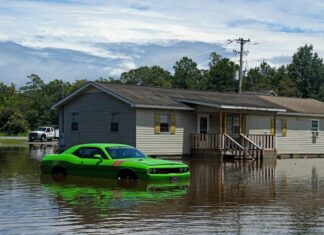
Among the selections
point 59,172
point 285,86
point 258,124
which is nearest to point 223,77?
point 285,86

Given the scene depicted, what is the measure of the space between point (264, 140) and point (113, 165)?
765 inches

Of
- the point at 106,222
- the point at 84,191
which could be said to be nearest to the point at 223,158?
the point at 84,191

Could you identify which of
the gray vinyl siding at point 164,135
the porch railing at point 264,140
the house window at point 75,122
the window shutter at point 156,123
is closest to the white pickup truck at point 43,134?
the house window at point 75,122

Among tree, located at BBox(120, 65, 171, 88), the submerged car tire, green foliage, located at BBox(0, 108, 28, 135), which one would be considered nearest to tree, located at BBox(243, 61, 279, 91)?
tree, located at BBox(120, 65, 171, 88)

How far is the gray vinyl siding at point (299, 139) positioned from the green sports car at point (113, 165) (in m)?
21.8

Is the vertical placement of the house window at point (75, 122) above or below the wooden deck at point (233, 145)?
above

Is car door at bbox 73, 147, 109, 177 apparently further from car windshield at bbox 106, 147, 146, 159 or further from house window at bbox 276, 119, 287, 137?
house window at bbox 276, 119, 287, 137

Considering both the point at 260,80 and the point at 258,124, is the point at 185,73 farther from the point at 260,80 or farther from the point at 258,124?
the point at 258,124

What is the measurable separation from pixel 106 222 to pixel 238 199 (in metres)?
4.84

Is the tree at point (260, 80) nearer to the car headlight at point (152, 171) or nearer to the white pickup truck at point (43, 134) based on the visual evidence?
the white pickup truck at point (43, 134)

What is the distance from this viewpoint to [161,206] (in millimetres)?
13695

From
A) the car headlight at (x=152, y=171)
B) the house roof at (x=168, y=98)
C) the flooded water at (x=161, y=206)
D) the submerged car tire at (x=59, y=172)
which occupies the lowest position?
the flooded water at (x=161, y=206)

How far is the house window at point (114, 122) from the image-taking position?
3478 cm

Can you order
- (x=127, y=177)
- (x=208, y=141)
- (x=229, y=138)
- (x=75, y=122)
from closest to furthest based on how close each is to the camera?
1. (x=127, y=177)
2. (x=229, y=138)
3. (x=208, y=141)
4. (x=75, y=122)
